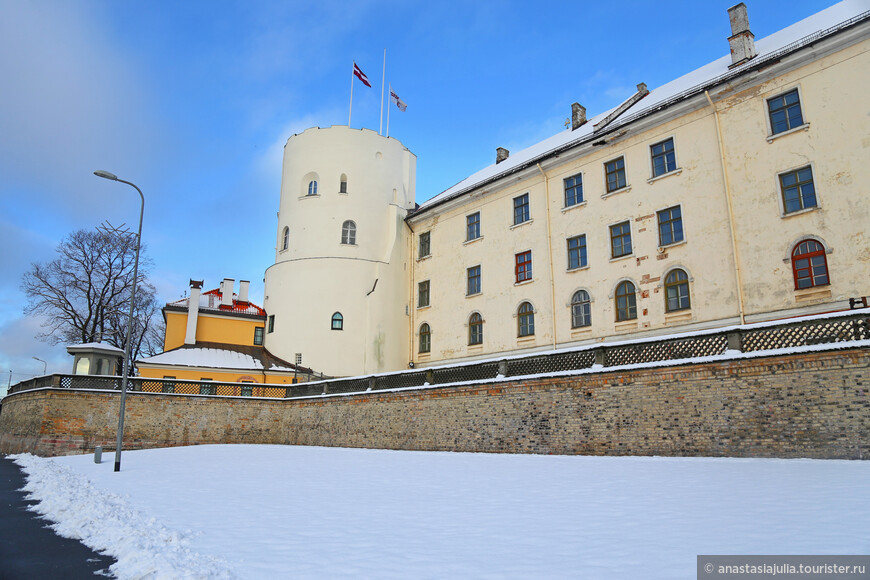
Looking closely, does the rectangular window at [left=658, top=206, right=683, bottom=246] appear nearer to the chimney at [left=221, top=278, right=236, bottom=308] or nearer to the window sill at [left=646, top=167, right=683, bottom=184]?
the window sill at [left=646, top=167, right=683, bottom=184]

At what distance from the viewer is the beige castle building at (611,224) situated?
2067 centimetres

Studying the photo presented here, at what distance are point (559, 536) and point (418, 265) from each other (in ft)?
101

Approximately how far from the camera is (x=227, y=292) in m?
42.0

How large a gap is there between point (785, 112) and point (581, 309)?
35.7 ft

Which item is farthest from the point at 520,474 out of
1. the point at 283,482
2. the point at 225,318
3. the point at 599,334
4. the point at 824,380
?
the point at 225,318

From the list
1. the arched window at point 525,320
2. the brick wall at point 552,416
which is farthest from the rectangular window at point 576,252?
the brick wall at point 552,416

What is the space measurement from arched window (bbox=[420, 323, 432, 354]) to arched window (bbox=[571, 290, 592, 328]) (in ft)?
33.8

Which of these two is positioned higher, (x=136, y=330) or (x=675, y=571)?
(x=136, y=330)

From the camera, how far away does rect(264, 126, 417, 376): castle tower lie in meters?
36.8

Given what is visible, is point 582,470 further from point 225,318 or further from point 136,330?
point 136,330

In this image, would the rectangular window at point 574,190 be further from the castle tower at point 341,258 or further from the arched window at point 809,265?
the castle tower at point 341,258

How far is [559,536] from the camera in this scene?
726cm

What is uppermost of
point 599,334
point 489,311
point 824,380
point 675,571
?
point 489,311

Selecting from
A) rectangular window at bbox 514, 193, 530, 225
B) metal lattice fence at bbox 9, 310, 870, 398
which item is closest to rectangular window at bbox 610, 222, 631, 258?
rectangular window at bbox 514, 193, 530, 225
